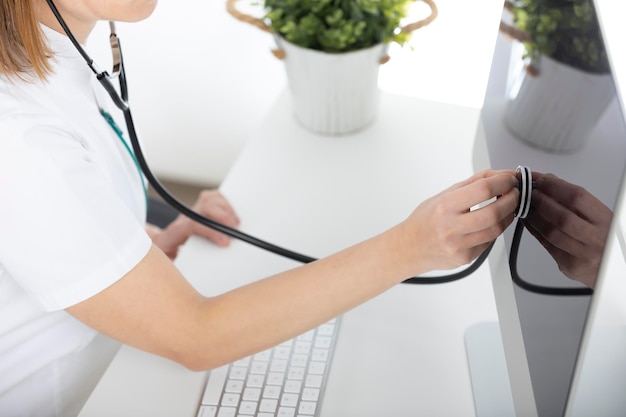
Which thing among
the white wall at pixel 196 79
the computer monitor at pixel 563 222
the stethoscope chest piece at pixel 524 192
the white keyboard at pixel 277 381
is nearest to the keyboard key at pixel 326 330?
the white keyboard at pixel 277 381

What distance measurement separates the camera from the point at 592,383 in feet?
1.86

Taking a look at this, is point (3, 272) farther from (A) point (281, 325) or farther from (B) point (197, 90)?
(B) point (197, 90)

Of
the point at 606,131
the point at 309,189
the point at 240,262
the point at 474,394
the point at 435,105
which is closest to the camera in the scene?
the point at 606,131

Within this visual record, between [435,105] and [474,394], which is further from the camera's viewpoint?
[435,105]

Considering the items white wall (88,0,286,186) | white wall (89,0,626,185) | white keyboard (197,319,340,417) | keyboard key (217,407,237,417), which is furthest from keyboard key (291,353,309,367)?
white wall (88,0,286,186)

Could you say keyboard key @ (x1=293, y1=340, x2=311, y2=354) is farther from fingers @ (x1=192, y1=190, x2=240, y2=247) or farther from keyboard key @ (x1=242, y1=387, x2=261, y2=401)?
fingers @ (x1=192, y1=190, x2=240, y2=247)

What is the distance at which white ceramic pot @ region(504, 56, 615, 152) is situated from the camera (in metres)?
0.56

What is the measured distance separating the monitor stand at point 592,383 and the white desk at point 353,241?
0.02 meters

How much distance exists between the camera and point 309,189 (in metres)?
1.15

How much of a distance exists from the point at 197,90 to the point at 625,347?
4.30ft

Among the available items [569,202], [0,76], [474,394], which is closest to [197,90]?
[0,76]

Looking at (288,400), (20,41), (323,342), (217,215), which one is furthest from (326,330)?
(20,41)

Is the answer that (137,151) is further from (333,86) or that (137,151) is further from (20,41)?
(333,86)

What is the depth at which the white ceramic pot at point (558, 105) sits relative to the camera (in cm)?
56
